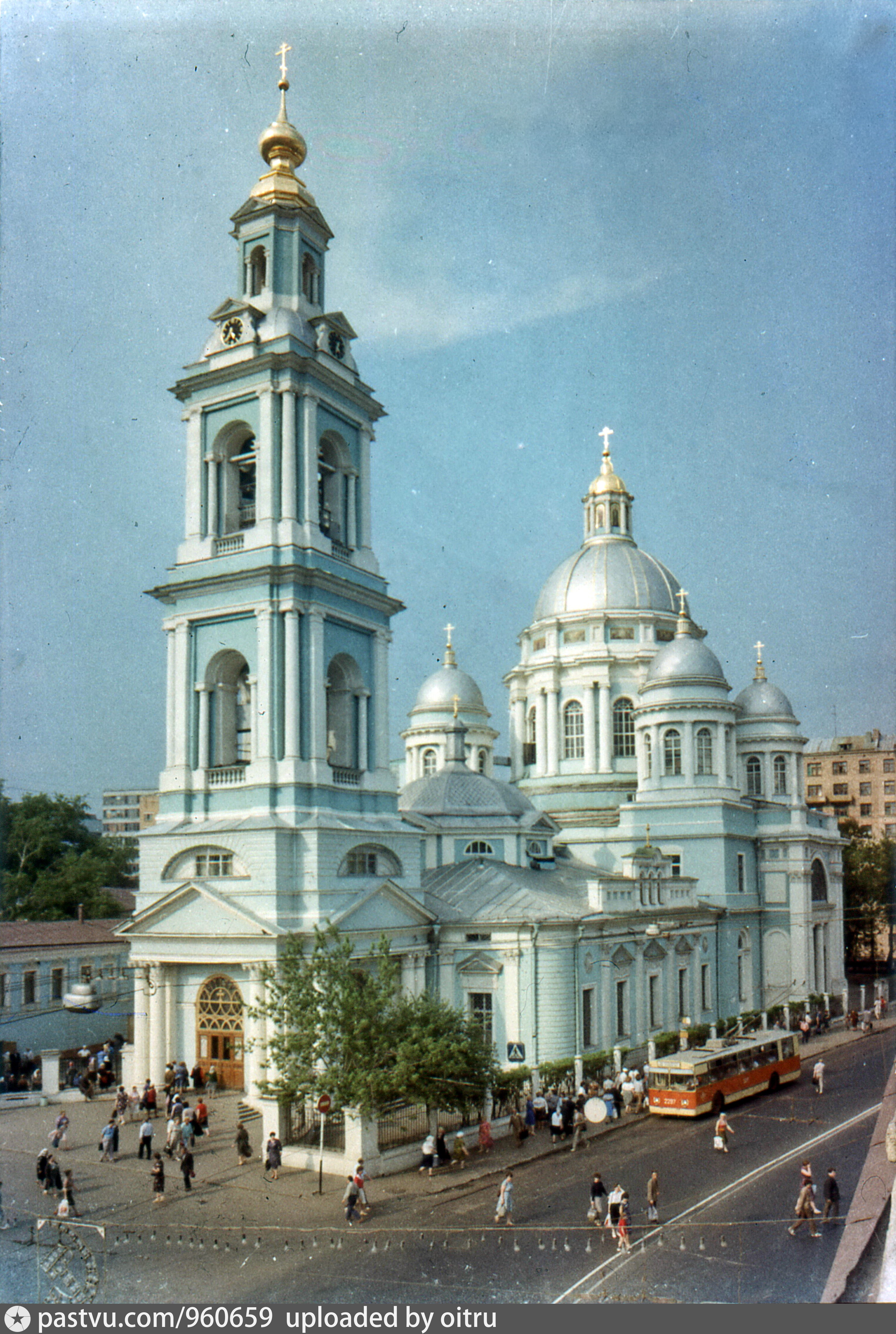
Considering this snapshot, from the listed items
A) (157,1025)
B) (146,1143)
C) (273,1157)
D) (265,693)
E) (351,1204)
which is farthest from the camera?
(157,1025)

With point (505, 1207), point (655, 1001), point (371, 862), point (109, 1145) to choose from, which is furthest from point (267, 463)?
point (655, 1001)

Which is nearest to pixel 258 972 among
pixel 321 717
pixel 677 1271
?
pixel 321 717

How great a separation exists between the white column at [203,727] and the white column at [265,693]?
5.08ft

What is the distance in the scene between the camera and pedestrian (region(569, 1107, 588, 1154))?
2416 centimetres

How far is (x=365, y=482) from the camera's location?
29750mm

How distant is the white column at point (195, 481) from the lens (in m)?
28.5

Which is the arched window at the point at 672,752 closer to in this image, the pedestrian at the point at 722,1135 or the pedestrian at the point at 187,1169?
the pedestrian at the point at 722,1135

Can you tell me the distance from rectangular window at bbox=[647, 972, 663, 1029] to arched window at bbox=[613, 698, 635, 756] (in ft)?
47.1

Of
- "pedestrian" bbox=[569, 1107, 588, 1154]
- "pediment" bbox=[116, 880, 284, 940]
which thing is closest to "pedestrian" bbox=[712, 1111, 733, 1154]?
"pedestrian" bbox=[569, 1107, 588, 1154]

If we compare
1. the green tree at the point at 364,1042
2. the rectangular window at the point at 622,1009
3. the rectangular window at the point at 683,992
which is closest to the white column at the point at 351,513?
the green tree at the point at 364,1042

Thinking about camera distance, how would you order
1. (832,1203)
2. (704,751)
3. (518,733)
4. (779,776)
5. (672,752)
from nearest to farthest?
(832,1203) → (704,751) → (672,752) → (779,776) → (518,733)

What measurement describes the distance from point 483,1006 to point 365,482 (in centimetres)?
1369

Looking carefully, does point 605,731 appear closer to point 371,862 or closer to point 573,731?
point 573,731

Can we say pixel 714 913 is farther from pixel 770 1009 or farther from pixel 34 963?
pixel 34 963
